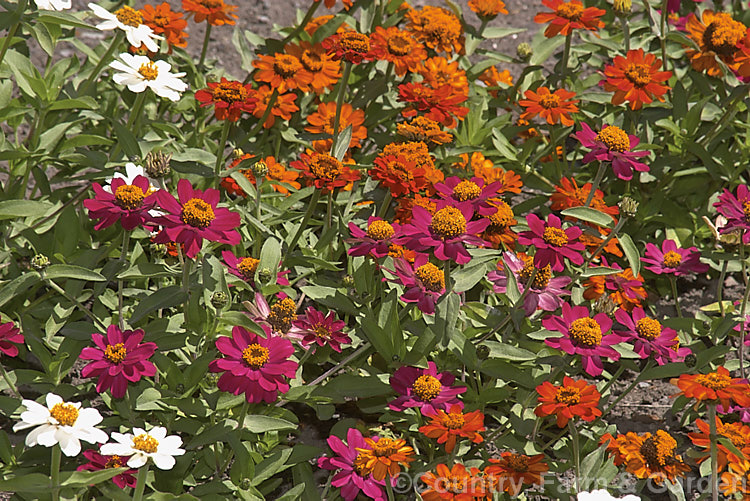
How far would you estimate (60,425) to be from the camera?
1636mm

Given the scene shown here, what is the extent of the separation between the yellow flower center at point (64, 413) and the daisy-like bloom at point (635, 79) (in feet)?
6.02

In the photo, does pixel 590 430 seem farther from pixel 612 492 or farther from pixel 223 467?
pixel 223 467

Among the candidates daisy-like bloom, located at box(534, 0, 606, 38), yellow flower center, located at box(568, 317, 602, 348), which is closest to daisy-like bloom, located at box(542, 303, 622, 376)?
yellow flower center, located at box(568, 317, 602, 348)

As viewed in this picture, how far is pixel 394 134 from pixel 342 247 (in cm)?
59

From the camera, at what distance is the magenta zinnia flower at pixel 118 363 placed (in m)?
1.81

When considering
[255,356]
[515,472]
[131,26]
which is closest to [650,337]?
[515,472]

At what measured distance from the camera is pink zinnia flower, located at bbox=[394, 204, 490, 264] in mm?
1863

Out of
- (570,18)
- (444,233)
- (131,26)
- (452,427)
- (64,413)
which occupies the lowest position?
(452,427)

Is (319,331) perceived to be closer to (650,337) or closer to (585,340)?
(585,340)

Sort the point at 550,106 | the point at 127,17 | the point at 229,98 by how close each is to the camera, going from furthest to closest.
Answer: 1. the point at 550,106
2. the point at 127,17
3. the point at 229,98

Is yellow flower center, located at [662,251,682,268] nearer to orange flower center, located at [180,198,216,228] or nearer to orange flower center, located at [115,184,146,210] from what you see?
orange flower center, located at [180,198,216,228]

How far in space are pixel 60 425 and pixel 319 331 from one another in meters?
0.65

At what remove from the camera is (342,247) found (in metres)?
2.57

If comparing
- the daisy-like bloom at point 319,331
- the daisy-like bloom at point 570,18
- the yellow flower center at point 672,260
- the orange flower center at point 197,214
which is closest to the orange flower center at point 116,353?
the orange flower center at point 197,214
